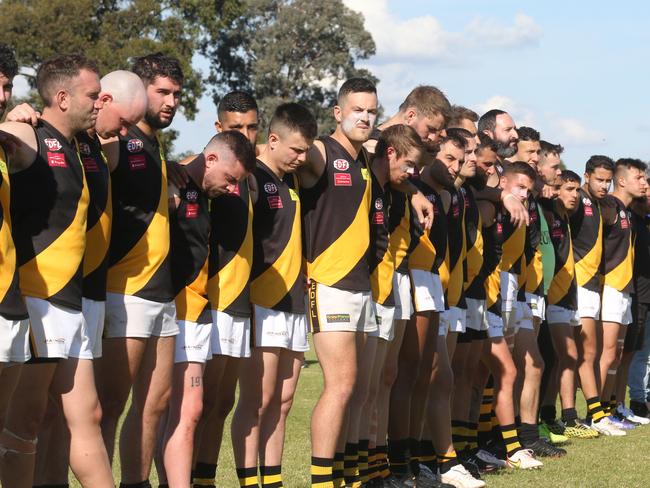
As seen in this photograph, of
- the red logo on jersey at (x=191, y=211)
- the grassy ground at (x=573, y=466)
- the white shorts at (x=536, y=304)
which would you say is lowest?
the grassy ground at (x=573, y=466)

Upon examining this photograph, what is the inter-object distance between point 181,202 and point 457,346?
157 inches

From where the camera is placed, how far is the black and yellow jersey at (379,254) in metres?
8.07

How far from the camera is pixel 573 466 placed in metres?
10.1

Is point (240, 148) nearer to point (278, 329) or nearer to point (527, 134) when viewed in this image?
point (278, 329)

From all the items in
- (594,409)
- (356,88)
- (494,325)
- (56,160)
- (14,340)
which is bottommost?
(594,409)

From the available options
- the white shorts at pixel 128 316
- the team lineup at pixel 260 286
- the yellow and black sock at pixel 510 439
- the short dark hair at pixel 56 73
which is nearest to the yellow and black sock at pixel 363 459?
the team lineup at pixel 260 286

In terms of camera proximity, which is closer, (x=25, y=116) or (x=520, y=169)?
(x=25, y=116)

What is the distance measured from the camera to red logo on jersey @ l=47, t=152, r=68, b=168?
5691 millimetres

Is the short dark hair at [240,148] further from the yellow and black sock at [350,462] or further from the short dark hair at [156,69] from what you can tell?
the yellow and black sock at [350,462]

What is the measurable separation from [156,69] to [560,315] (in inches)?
264

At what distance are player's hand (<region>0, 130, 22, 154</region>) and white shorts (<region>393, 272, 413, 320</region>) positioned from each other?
143 inches

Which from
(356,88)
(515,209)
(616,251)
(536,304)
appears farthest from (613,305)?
(356,88)

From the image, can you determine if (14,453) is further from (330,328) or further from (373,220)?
(373,220)

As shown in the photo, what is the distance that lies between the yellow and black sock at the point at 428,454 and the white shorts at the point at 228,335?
2677 millimetres
